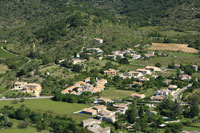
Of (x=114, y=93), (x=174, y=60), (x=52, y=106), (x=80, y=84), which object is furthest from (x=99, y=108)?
(x=174, y=60)

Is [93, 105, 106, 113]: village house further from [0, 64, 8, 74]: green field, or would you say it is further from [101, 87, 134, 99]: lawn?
[0, 64, 8, 74]: green field

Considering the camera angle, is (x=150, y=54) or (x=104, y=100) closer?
(x=104, y=100)

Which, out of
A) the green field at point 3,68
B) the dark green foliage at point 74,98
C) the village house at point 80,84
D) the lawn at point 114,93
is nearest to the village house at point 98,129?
the dark green foliage at point 74,98

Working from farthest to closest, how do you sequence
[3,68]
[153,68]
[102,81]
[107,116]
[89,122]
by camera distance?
[3,68]
[153,68]
[102,81]
[107,116]
[89,122]

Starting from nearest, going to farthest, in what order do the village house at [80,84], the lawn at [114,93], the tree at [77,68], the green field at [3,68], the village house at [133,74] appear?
the lawn at [114,93] < the village house at [80,84] < the village house at [133,74] < the tree at [77,68] < the green field at [3,68]

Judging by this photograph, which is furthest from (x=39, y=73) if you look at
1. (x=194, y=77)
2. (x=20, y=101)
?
(x=194, y=77)

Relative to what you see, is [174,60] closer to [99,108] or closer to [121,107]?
[121,107]

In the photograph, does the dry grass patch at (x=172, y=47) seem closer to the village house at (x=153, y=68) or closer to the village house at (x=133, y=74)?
the village house at (x=153, y=68)

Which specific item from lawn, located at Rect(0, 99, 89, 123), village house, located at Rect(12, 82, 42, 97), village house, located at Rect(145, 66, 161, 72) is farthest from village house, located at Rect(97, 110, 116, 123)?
village house, located at Rect(145, 66, 161, 72)

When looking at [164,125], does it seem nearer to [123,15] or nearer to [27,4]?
[123,15]
